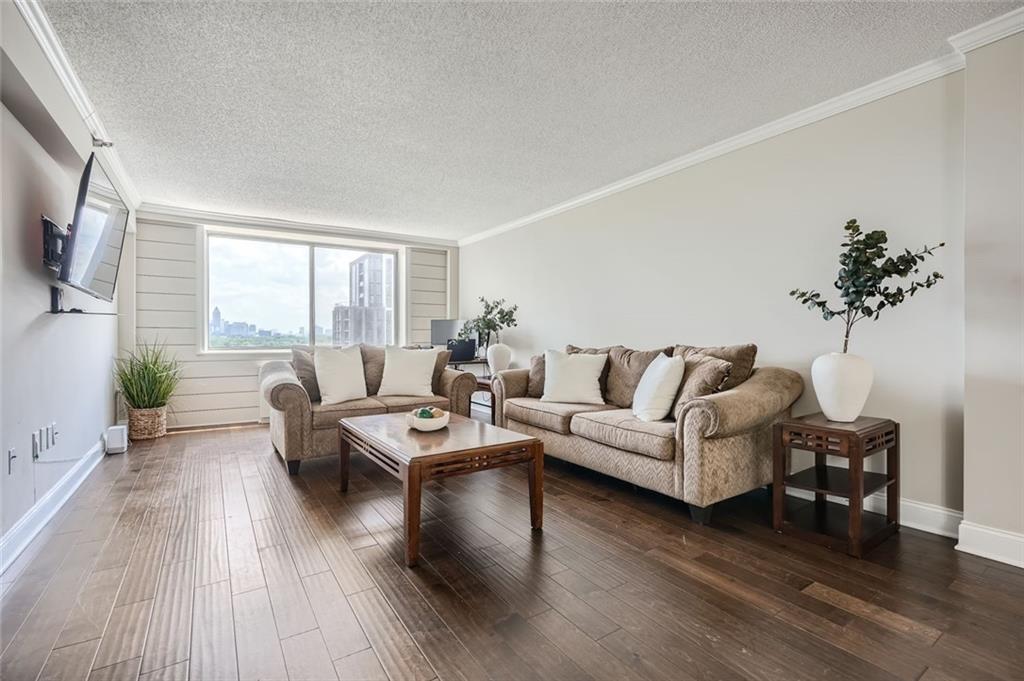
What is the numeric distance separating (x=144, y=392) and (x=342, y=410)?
2431 mm

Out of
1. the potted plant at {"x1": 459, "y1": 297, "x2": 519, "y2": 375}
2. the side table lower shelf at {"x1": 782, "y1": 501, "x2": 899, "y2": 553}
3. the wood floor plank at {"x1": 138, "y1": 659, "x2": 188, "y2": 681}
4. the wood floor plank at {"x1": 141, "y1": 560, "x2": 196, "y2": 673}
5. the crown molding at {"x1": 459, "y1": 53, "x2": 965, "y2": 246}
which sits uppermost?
the crown molding at {"x1": 459, "y1": 53, "x2": 965, "y2": 246}

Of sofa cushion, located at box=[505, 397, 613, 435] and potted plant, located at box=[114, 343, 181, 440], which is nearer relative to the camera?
sofa cushion, located at box=[505, 397, 613, 435]

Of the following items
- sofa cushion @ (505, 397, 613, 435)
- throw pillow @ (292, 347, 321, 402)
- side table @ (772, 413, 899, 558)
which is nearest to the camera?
side table @ (772, 413, 899, 558)

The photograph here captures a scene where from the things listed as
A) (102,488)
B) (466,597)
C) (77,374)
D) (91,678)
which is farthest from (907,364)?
(77,374)

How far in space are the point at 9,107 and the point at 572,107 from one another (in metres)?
2.81

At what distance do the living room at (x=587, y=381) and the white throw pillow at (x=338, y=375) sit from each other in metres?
0.03

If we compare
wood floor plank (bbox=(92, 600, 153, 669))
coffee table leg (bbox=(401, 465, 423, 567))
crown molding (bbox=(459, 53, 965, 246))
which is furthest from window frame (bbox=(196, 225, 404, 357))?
coffee table leg (bbox=(401, 465, 423, 567))

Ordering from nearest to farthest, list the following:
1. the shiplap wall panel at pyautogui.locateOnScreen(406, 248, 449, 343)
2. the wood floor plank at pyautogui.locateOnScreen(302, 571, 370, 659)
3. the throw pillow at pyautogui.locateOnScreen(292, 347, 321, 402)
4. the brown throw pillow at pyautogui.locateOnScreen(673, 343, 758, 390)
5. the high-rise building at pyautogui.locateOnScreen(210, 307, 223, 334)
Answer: the wood floor plank at pyautogui.locateOnScreen(302, 571, 370, 659), the brown throw pillow at pyautogui.locateOnScreen(673, 343, 758, 390), the throw pillow at pyautogui.locateOnScreen(292, 347, 321, 402), the high-rise building at pyautogui.locateOnScreen(210, 307, 223, 334), the shiplap wall panel at pyautogui.locateOnScreen(406, 248, 449, 343)

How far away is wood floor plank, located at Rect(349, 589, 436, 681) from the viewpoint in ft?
4.78

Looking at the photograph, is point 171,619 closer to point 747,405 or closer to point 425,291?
point 747,405

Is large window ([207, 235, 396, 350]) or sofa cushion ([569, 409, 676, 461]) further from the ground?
large window ([207, 235, 396, 350])

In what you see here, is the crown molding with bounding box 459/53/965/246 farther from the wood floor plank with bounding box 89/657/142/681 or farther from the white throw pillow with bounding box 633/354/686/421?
the wood floor plank with bounding box 89/657/142/681

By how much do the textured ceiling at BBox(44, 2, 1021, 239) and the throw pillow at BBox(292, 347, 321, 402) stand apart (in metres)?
1.58

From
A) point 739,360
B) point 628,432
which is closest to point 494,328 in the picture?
point 628,432
